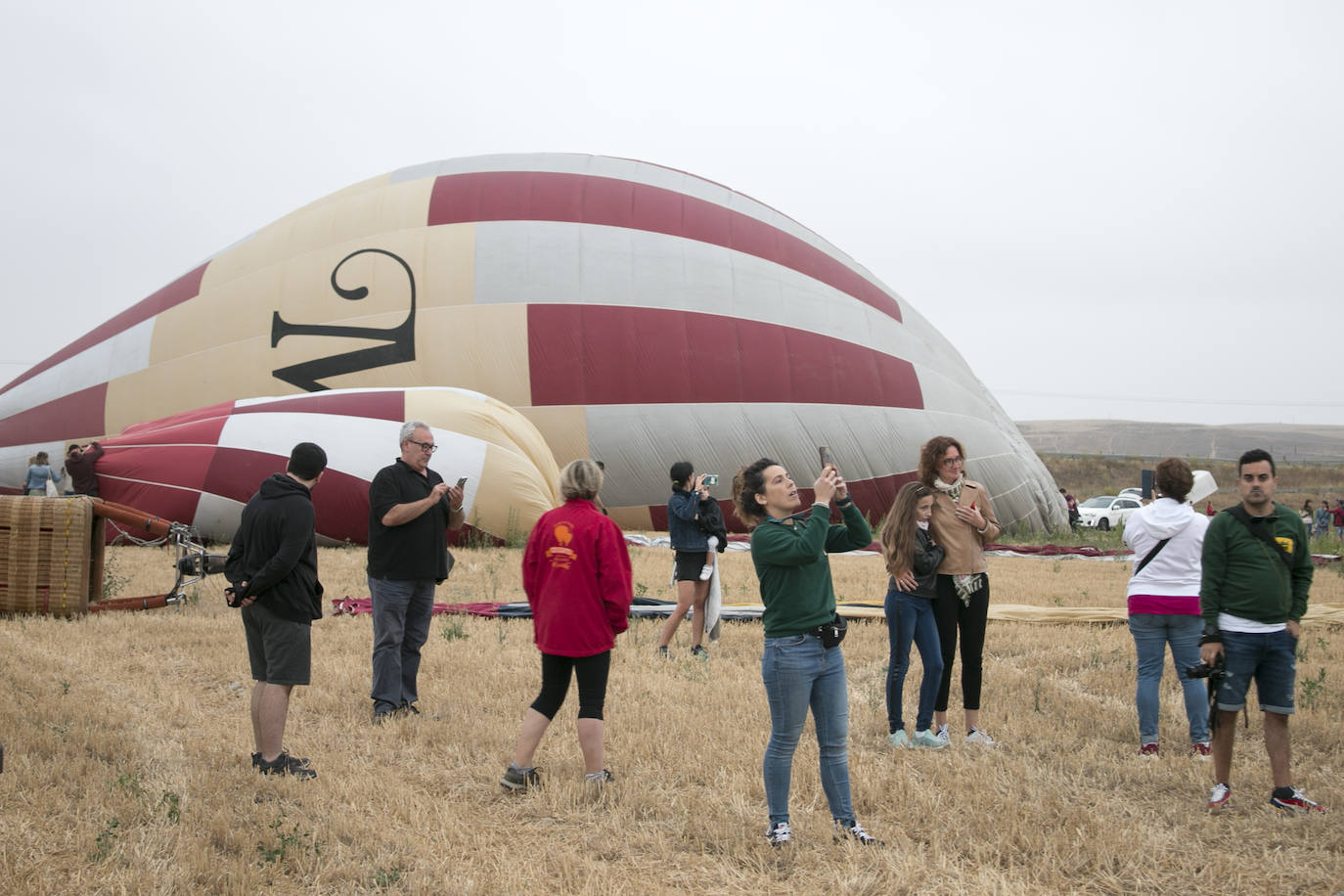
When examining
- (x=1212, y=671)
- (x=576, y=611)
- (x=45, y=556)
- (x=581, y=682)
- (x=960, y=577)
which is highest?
(x=960, y=577)

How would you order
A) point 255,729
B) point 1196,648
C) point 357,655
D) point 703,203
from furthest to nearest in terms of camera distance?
point 703,203 < point 357,655 < point 1196,648 < point 255,729

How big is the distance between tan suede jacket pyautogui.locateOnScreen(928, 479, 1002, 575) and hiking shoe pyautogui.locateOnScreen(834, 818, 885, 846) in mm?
1958

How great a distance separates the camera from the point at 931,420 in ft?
62.3

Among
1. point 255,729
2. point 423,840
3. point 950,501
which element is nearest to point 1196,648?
point 950,501

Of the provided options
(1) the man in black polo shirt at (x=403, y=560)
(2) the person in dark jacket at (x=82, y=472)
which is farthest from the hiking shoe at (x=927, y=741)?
(2) the person in dark jacket at (x=82, y=472)

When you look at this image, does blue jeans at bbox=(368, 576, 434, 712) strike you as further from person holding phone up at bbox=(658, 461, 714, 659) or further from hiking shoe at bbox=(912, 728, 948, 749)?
hiking shoe at bbox=(912, 728, 948, 749)

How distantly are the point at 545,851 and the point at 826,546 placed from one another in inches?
66.9

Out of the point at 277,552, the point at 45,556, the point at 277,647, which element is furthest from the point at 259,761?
the point at 45,556

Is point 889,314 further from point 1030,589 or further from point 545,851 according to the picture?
point 545,851

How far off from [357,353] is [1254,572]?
47.4 feet

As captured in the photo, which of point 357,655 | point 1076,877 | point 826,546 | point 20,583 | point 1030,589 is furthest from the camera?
point 1030,589

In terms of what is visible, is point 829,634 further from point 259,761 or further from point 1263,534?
point 259,761

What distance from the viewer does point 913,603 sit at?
5.93 metres

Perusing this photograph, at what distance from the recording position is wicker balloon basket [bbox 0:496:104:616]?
8.87 meters
